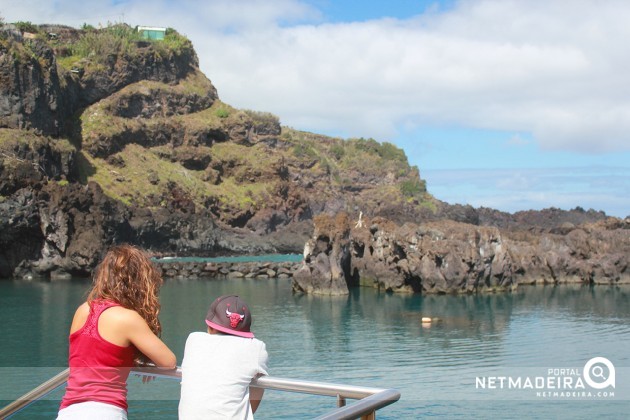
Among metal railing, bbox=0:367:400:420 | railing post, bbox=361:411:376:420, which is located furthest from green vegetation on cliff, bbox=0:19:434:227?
railing post, bbox=361:411:376:420

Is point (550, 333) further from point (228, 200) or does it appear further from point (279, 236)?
point (228, 200)

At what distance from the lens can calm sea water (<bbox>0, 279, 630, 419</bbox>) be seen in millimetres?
20000

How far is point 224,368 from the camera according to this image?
4.84 m

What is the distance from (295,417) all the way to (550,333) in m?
20.1

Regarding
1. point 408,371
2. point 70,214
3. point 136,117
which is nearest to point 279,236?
point 136,117

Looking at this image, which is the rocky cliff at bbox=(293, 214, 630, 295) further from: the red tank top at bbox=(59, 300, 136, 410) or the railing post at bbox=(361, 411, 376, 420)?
the railing post at bbox=(361, 411, 376, 420)

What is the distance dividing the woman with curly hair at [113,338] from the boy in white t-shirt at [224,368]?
0.20m

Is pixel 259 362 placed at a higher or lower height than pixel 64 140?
lower

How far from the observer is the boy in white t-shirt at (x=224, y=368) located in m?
4.81

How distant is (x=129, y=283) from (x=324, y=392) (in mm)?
1473

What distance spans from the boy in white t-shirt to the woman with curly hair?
20 centimetres

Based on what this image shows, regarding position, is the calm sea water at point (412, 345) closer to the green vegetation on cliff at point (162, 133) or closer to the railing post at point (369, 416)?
the railing post at point (369, 416)

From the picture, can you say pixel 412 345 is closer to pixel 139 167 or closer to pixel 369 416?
pixel 369 416

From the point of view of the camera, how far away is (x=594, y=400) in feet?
69.4
